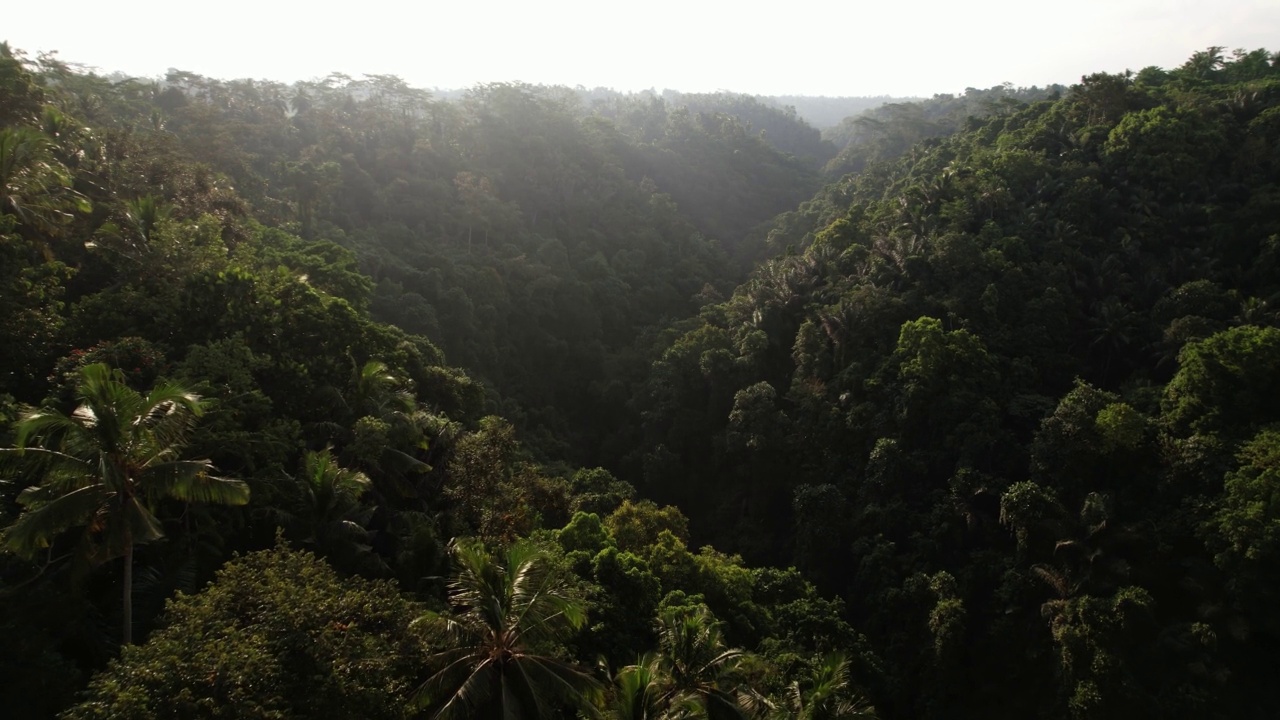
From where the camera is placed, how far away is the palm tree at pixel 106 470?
761cm

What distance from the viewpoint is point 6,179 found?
1316 cm

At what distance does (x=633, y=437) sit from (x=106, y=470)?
2517cm

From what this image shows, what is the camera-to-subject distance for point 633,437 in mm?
32156

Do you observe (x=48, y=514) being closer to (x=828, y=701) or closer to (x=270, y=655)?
(x=270, y=655)

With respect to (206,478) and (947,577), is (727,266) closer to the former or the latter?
(947,577)

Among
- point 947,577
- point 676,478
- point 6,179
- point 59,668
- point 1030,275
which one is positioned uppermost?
point 6,179

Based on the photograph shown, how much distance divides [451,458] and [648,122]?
67065 mm

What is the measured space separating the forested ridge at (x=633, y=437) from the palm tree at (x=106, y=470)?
0.04 metres

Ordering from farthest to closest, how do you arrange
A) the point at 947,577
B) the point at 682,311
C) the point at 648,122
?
the point at 648,122
the point at 682,311
the point at 947,577

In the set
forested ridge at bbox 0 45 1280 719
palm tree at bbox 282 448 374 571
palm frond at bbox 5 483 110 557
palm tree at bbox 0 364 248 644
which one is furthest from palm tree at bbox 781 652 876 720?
palm frond at bbox 5 483 110 557

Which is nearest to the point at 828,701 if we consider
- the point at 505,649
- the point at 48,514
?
the point at 505,649

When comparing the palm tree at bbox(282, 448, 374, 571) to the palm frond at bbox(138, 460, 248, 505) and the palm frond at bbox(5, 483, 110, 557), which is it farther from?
the palm frond at bbox(5, 483, 110, 557)

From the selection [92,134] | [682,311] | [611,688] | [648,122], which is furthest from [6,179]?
[648,122]

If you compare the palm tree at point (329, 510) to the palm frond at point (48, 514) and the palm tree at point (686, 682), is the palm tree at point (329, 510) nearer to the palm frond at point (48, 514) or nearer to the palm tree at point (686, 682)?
the palm frond at point (48, 514)
